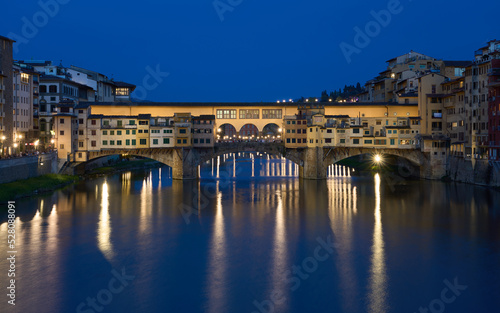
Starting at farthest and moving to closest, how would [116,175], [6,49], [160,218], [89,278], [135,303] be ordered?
[116,175] → [6,49] → [160,218] → [89,278] → [135,303]

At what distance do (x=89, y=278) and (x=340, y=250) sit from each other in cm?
1197

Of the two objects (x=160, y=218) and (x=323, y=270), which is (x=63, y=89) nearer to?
(x=160, y=218)

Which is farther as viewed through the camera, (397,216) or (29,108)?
(29,108)

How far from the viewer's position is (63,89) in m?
61.1

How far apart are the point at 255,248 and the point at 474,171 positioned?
28196mm

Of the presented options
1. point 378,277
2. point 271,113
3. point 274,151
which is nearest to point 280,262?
point 378,277

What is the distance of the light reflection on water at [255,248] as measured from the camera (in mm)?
18203

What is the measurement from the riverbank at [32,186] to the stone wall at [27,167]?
0.45 meters

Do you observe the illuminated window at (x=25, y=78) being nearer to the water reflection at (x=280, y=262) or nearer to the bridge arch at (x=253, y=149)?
the bridge arch at (x=253, y=149)

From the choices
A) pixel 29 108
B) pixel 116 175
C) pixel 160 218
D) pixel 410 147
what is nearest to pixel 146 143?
pixel 116 175

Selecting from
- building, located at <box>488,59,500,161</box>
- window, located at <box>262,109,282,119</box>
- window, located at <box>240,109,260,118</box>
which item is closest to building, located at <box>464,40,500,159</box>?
Answer: building, located at <box>488,59,500,161</box>

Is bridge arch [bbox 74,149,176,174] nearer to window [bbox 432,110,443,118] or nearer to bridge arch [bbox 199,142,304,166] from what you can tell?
bridge arch [bbox 199,142,304,166]

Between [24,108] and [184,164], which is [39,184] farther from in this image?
[184,164]

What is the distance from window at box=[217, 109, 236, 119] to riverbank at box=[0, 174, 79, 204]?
17701 mm
